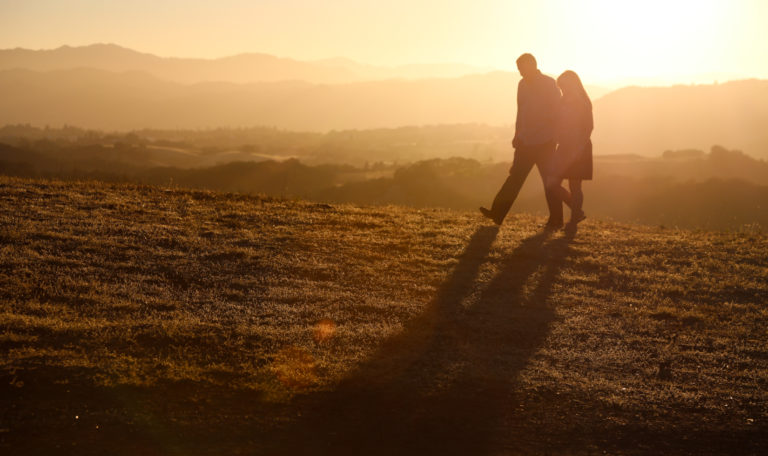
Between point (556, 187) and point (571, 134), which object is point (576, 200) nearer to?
point (556, 187)

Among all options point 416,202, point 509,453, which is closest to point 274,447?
point 509,453

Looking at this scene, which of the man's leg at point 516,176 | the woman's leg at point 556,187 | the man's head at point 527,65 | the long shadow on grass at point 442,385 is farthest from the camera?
the woman's leg at point 556,187

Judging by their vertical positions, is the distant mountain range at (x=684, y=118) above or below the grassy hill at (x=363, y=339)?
above

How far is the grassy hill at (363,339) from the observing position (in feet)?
15.0

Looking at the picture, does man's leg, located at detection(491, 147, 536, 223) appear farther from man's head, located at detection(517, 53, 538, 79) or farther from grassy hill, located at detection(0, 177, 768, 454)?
man's head, located at detection(517, 53, 538, 79)

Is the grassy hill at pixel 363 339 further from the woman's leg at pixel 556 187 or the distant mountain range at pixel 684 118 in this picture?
the distant mountain range at pixel 684 118

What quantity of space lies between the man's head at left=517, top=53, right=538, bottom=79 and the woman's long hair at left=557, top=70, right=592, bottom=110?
0.53 meters

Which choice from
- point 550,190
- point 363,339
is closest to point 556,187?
→ point 550,190

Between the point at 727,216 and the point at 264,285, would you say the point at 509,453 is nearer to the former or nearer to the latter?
the point at 264,285

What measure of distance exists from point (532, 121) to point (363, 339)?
16.4 ft

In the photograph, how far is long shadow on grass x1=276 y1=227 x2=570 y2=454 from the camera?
4.49 metres

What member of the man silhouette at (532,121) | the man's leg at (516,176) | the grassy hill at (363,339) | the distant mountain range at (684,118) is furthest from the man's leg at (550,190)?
the distant mountain range at (684,118)

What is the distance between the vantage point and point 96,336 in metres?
5.62

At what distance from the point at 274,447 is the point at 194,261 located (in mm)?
4042
